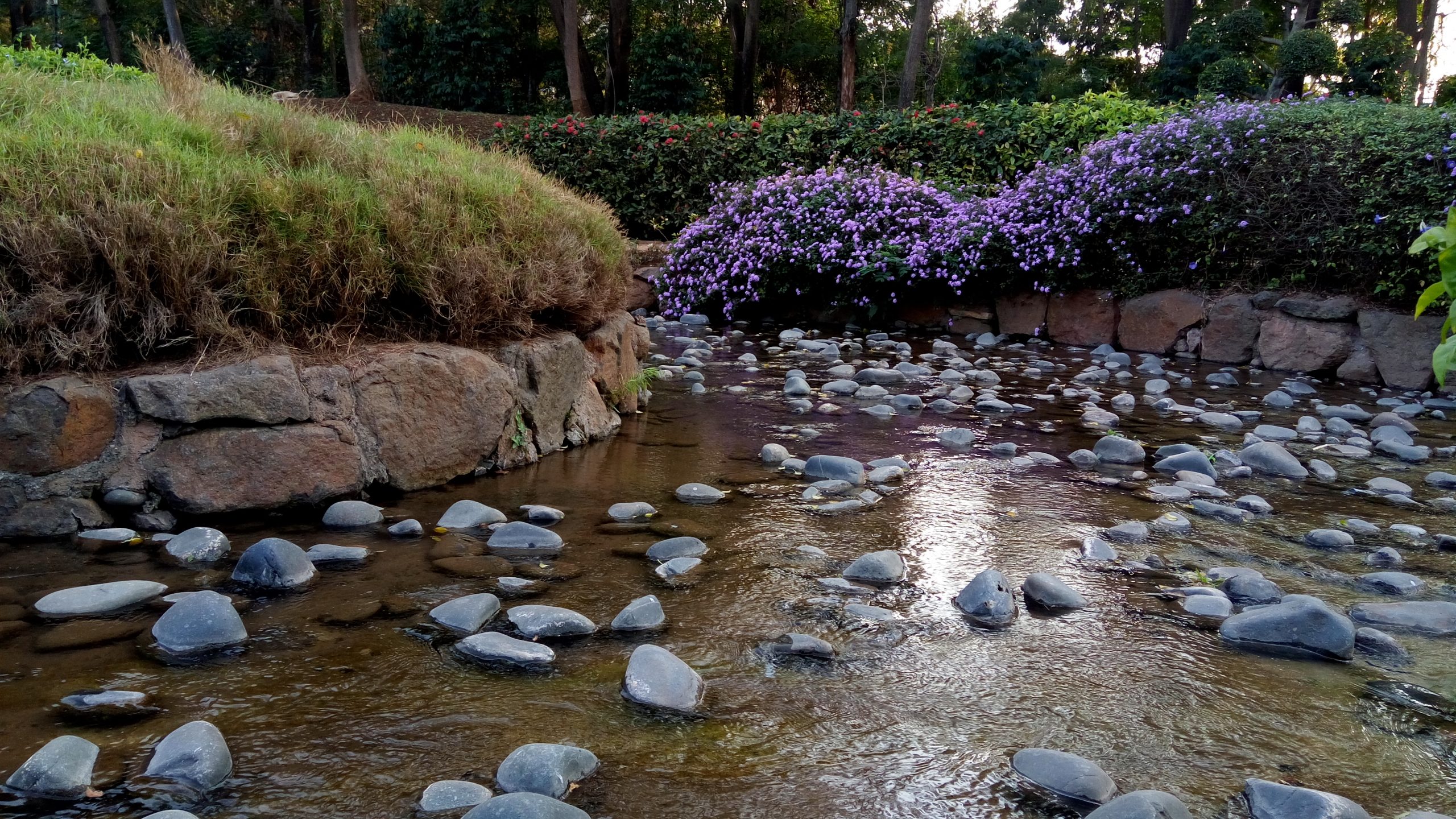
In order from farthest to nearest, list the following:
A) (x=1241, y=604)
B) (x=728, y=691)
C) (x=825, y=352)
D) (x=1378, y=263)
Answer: (x=825, y=352) → (x=1378, y=263) → (x=1241, y=604) → (x=728, y=691)

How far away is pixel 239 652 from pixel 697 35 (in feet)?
68.8

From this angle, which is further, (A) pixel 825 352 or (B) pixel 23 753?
(A) pixel 825 352

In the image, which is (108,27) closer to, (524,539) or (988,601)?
(524,539)

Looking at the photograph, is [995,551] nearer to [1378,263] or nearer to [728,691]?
[728,691]

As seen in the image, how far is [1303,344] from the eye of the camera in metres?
6.67

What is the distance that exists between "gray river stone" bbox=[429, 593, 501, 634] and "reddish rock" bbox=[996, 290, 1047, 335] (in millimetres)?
6747

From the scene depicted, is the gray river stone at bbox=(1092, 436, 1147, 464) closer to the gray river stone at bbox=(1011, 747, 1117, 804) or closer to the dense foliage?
the gray river stone at bbox=(1011, 747, 1117, 804)

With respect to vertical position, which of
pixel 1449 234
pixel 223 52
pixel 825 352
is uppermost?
pixel 223 52

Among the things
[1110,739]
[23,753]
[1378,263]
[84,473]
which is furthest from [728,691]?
[1378,263]

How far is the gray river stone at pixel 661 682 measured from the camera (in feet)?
6.33

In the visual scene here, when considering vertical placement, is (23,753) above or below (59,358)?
below

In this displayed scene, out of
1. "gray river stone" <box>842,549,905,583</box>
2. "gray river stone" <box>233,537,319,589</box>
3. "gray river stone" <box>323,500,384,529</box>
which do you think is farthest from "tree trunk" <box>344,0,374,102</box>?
"gray river stone" <box>842,549,905,583</box>

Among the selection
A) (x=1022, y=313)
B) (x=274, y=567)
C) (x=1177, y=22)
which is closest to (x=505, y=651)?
(x=274, y=567)

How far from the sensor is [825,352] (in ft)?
23.6
